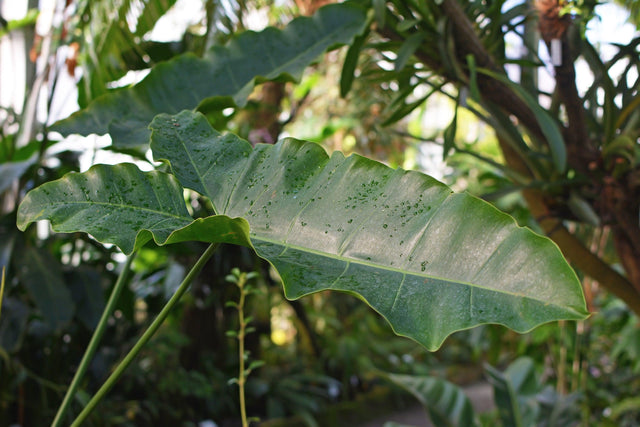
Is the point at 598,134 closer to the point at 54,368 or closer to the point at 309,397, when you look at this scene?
the point at 54,368

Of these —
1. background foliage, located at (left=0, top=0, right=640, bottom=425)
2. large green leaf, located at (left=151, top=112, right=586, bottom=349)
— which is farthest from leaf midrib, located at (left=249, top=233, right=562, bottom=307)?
background foliage, located at (left=0, top=0, right=640, bottom=425)

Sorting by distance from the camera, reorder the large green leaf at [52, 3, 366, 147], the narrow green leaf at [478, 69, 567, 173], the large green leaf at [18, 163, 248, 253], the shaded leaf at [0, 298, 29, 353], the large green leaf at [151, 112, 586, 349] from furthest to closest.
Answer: the shaded leaf at [0, 298, 29, 353] → the large green leaf at [52, 3, 366, 147] → the narrow green leaf at [478, 69, 567, 173] → the large green leaf at [18, 163, 248, 253] → the large green leaf at [151, 112, 586, 349]

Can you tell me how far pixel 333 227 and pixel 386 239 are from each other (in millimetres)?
55

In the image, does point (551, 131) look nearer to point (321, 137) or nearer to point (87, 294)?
point (87, 294)

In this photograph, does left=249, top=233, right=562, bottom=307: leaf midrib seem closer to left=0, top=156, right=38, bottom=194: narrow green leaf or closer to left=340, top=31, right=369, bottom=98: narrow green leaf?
left=340, top=31, right=369, bottom=98: narrow green leaf

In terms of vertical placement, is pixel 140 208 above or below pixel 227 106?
below

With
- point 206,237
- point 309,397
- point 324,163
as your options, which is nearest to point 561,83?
point 324,163

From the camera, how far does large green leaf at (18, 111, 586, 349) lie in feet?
1.20

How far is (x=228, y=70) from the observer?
0.96m

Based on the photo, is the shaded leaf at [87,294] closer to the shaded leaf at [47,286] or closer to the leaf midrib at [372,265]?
the shaded leaf at [47,286]

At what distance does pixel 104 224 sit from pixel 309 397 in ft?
10.2

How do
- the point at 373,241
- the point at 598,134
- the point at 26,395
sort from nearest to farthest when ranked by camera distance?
the point at 373,241 < the point at 598,134 < the point at 26,395

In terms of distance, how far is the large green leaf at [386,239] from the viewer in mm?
361

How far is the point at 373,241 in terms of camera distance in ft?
1.47
